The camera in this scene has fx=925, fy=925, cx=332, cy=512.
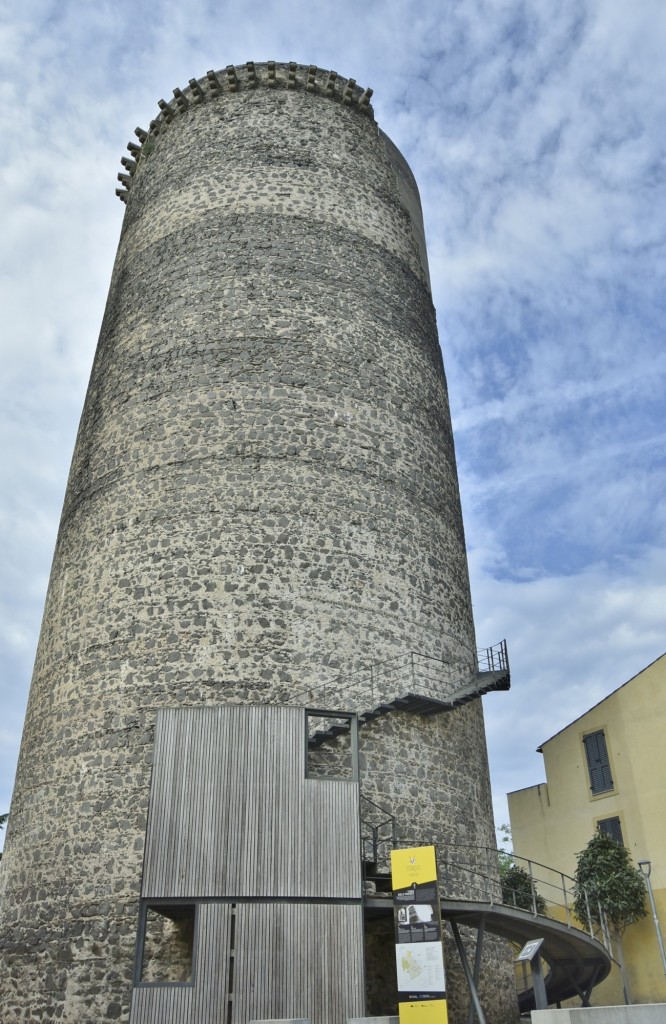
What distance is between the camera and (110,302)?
71.8ft

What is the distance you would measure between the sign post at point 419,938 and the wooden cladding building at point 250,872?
0.54 metres

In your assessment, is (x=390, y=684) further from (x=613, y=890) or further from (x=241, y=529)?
(x=613, y=890)

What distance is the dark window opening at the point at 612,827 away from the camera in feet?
77.9

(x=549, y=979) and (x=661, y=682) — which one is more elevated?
(x=661, y=682)

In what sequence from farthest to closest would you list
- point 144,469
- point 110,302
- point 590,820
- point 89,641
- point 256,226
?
1. point 590,820
2. point 110,302
3. point 256,226
4. point 144,469
5. point 89,641

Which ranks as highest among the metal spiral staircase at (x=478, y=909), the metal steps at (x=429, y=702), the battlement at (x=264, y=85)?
the battlement at (x=264, y=85)

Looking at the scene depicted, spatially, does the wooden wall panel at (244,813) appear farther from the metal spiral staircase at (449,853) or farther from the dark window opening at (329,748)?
the dark window opening at (329,748)

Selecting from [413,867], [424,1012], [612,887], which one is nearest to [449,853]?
[413,867]

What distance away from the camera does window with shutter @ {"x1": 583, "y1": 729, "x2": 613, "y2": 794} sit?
24.6 m

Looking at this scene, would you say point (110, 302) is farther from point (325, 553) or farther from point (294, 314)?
point (325, 553)

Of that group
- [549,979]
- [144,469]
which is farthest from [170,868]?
[549,979]

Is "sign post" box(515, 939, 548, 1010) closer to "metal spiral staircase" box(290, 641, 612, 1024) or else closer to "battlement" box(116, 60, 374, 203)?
"metal spiral staircase" box(290, 641, 612, 1024)

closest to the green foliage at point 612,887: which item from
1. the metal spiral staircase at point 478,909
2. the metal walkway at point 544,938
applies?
the metal walkway at point 544,938

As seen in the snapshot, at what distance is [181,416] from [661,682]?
1396 cm
